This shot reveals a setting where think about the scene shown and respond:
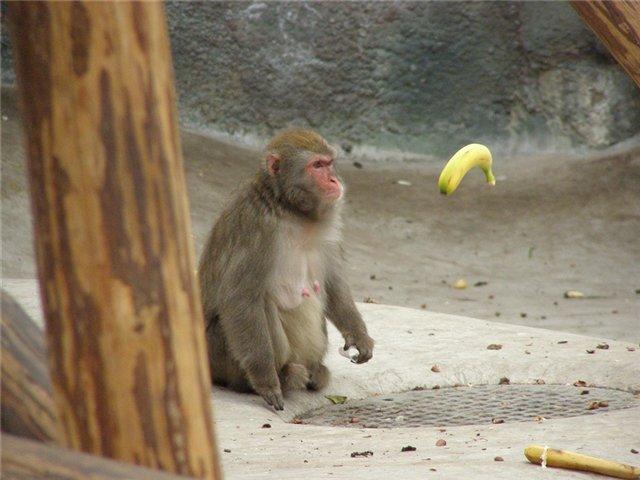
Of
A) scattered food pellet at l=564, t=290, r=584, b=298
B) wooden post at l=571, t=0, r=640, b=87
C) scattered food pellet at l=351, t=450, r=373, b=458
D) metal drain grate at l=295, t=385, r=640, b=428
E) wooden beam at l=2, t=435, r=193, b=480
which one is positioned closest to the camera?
wooden beam at l=2, t=435, r=193, b=480

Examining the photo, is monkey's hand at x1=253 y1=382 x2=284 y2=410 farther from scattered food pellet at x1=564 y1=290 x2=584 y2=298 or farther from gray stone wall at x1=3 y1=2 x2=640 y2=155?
gray stone wall at x1=3 y1=2 x2=640 y2=155

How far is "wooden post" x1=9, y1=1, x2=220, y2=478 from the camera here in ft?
8.67

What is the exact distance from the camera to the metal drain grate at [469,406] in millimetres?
5902

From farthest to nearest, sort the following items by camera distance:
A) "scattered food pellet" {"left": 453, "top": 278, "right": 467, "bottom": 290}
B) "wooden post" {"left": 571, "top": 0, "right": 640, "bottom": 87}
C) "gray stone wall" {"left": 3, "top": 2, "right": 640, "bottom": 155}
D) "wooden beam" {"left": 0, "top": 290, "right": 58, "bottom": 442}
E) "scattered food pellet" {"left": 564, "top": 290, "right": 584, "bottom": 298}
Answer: "gray stone wall" {"left": 3, "top": 2, "right": 640, "bottom": 155}, "scattered food pellet" {"left": 453, "top": 278, "right": 467, "bottom": 290}, "scattered food pellet" {"left": 564, "top": 290, "right": 584, "bottom": 298}, "wooden post" {"left": 571, "top": 0, "right": 640, "bottom": 87}, "wooden beam" {"left": 0, "top": 290, "right": 58, "bottom": 442}

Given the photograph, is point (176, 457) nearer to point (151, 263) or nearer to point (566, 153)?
point (151, 263)

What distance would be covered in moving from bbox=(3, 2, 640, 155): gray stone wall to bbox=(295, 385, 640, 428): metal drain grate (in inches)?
319

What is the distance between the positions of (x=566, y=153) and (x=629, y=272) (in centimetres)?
332

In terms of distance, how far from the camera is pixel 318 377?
6.45m

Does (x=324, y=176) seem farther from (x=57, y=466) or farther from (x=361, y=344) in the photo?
(x=57, y=466)

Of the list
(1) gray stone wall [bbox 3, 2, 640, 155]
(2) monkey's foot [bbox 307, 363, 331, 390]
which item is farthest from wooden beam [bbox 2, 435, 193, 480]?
(1) gray stone wall [bbox 3, 2, 640, 155]

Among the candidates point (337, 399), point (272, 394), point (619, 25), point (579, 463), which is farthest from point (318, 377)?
point (619, 25)

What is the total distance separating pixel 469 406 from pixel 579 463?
1.66m

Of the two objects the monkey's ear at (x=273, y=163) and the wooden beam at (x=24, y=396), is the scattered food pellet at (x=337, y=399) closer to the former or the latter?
the monkey's ear at (x=273, y=163)

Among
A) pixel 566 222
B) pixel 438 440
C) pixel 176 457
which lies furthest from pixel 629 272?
pixel 176 457
